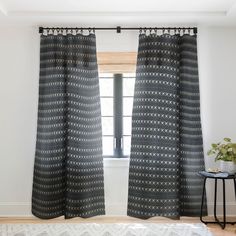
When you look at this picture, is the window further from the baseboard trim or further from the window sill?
the baseboard trim

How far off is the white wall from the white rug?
34cm

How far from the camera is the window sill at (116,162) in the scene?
3668mm

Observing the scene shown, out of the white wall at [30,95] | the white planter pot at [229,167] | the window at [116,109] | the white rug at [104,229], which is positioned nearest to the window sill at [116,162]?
the window at [116,109]

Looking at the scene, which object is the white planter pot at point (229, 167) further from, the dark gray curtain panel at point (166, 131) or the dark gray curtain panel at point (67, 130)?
the dark gray curtain panel at point (67, 130)

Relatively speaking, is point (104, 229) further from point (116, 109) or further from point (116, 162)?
point (116, 109)

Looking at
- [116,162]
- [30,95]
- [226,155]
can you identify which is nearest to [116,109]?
[116,162]

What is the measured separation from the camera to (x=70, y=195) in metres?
3.46

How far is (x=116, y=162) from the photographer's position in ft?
12.0

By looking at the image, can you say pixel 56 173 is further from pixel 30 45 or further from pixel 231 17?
pixel 231 17

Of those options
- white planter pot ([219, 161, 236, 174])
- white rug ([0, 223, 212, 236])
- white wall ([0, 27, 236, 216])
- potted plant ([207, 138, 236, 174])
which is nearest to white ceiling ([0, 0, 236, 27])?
white wall ([0, 27, 236, 216])

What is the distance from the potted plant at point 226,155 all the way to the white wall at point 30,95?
280 mm

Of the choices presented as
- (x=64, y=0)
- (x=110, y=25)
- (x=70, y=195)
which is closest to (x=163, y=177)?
(x=70, y=195)

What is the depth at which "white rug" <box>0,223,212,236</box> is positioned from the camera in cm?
315

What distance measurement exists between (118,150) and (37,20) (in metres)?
1.78
